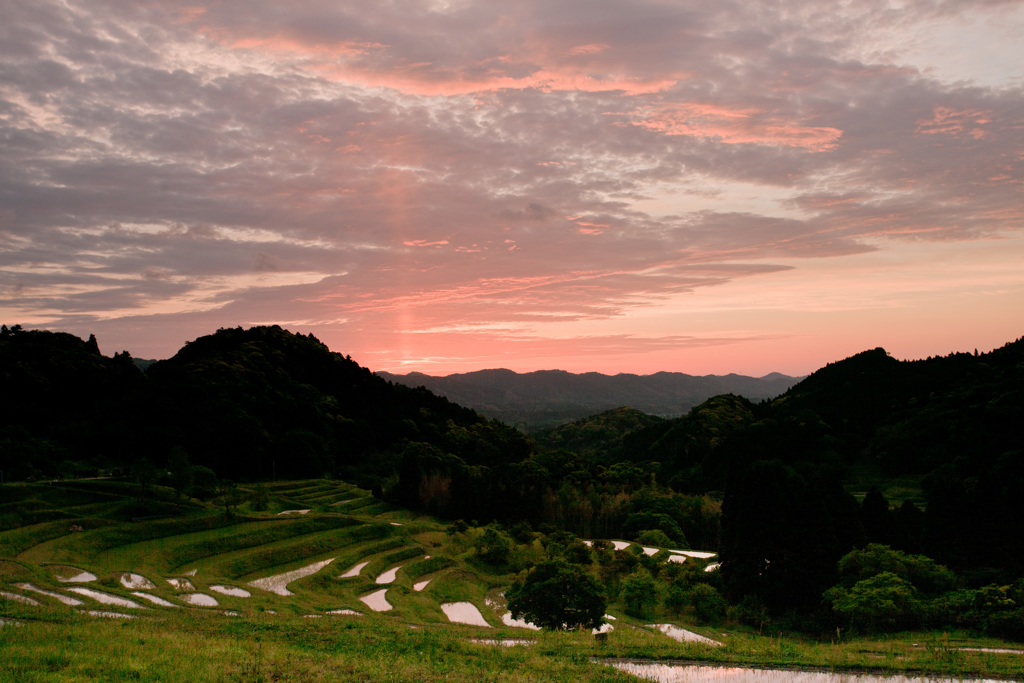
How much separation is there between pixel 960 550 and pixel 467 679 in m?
45.1

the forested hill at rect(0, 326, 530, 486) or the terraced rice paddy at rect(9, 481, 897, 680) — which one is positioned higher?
the forested hill at rect(0, 326, 530, 486)

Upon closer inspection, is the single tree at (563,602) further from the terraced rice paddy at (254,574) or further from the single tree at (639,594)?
the single tree at (639,594)

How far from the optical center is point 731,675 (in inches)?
934

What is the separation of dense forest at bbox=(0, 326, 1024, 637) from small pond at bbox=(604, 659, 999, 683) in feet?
45.1

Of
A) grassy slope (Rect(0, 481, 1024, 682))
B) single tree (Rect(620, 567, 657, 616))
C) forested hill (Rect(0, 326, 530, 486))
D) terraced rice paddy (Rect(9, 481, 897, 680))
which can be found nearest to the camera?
grassy slope (Rect(0, 481, 1024, 682))

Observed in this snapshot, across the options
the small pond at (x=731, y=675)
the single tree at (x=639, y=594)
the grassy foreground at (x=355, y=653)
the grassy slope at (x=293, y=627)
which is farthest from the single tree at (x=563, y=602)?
the small pond at (x=731, y=675)

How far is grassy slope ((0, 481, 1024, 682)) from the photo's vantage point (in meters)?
20.0

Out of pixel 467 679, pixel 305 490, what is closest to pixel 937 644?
pixel 467 679

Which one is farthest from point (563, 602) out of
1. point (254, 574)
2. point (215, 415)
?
point (215, 415)

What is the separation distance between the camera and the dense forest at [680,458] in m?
Result: 43.8

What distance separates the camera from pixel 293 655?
21703 millimetres

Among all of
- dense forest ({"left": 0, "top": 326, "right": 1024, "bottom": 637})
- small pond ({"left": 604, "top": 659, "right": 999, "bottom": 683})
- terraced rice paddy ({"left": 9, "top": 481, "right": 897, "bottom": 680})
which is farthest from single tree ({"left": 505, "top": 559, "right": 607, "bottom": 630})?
dense forest ({"left": 0, "top": 326, "right": 1024, "bottom": 637})

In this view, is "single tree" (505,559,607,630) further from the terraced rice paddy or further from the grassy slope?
the grassy slope

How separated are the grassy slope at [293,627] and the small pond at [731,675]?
748 millimetres
